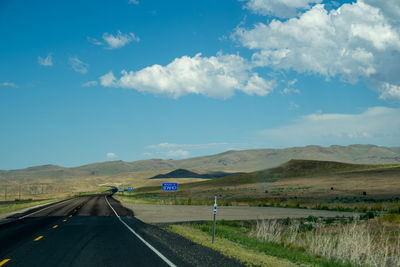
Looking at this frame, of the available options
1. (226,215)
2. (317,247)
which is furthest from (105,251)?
(226,215)

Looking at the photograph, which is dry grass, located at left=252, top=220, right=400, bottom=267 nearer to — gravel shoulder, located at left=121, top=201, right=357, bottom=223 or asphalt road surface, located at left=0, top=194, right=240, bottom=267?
asphalt road surface, located at left=0, top=194, right=240, bottom=267

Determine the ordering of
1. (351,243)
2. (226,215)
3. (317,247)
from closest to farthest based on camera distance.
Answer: (317,247)
(351,243)
(226,215)

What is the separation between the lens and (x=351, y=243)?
48.3 ft

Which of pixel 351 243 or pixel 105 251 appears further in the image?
pixel 351 243

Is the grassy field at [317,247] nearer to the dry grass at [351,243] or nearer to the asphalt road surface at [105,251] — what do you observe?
the dry grass at [351,243]

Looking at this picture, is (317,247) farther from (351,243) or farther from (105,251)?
(105,251)

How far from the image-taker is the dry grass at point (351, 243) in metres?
12.7

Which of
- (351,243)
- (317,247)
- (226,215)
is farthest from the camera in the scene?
(226,215)

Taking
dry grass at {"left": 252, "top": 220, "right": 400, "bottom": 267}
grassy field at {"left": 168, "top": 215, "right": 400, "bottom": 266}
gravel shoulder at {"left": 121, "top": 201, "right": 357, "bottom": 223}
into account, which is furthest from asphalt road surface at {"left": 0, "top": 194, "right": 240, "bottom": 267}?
gravel shoulder at {"left": 121, "top": 201, "right": 357, "bottom": 223}

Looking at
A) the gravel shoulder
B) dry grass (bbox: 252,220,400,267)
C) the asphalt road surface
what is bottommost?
the gravel shoulder

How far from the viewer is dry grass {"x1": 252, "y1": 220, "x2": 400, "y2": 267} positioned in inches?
499

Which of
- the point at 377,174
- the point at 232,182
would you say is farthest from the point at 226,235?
the point at 232,182

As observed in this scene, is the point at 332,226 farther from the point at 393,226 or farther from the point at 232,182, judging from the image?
the point at 232,182

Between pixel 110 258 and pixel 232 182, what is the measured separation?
11528cm
